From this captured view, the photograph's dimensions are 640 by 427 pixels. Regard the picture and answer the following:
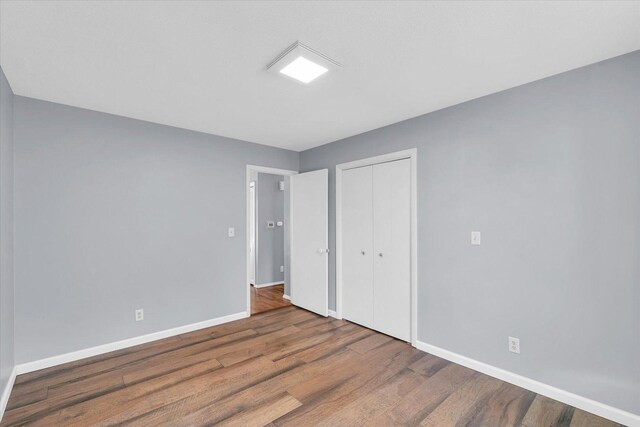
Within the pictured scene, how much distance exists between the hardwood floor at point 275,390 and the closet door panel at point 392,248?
0.31 metres

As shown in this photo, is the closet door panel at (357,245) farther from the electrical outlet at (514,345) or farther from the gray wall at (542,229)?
the electrical outlet at (514,345)

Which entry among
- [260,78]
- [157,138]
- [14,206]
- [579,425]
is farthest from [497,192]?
[14,206]

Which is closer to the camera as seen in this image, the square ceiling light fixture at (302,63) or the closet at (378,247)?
the square ceiling light fixture at (302,63)

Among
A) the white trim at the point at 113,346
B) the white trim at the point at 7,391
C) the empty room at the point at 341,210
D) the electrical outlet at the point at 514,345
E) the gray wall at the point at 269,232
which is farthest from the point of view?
the gray wall at the point at 269,232

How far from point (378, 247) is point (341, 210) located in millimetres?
742

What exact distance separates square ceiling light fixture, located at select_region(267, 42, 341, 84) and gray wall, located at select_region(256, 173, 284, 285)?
3.69m

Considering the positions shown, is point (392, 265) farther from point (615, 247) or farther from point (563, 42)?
point (563, 42)

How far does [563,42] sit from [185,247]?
3.74m

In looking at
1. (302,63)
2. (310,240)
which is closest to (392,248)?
(310,240)

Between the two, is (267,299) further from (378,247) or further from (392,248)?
(392,248)

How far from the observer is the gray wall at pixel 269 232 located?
18.6 feet

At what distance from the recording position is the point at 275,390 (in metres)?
2.23

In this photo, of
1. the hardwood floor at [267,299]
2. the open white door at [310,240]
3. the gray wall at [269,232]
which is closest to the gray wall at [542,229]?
the open white door at [310,240]

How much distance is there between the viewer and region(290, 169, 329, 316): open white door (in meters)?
3.95
